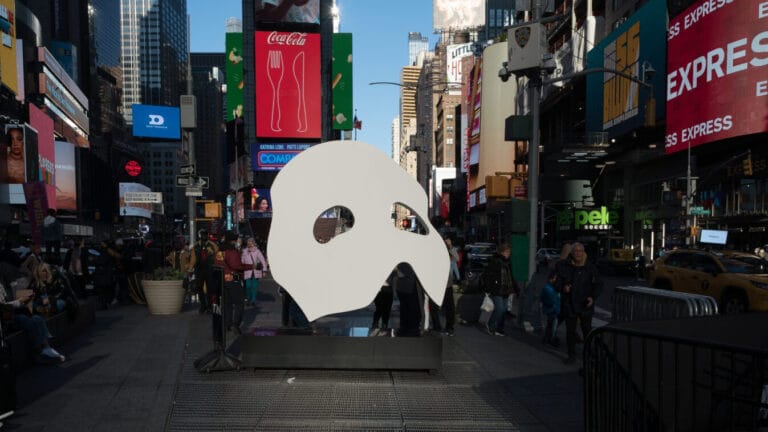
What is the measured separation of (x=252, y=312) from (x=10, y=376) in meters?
7.89

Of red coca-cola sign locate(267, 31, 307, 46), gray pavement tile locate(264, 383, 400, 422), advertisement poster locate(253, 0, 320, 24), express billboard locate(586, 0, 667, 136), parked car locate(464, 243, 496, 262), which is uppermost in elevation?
advertisement poster locate(253, 0, 320, 24)

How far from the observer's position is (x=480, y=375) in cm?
731

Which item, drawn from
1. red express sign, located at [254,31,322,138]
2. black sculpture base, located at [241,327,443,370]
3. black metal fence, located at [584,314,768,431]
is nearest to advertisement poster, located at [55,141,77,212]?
red express sign, located at [254,31,322,138]

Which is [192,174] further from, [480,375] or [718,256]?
[718,256]

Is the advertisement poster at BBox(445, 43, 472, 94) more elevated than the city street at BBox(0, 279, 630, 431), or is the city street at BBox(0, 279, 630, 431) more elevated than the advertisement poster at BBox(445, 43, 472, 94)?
the advertisement poster at BBox(445, 43, 472, 94)

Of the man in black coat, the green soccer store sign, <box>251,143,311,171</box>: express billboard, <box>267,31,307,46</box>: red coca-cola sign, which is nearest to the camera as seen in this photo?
the man in black coat

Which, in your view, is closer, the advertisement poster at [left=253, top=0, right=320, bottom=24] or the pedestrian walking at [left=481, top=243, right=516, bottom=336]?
the pedestrian walking at [left=481, top=243, right=516, bottom=336]

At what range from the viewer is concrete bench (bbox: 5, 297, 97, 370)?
6.89 meters

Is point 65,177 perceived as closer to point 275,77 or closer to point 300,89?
point 275,77

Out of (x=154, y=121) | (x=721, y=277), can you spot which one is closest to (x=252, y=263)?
(x=721, y=277)

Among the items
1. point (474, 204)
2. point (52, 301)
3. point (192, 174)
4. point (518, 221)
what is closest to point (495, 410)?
point (518, 221)

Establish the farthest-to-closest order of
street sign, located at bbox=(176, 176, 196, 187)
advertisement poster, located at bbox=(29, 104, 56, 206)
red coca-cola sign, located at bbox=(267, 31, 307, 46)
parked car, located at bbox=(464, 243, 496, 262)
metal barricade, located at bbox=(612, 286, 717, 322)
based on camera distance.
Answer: red coca-cola sign, located at bbox=(267, 31, 307, 46) → advertisement poster, located at bbox=(29, 104, 56, 206) → parked car, located at bbox=(464, 243, 496, 262) → street sign, located at bbox=(176, 176, 196, 187) → metal barricade, located at bbox=(612, 286, 717, 322)

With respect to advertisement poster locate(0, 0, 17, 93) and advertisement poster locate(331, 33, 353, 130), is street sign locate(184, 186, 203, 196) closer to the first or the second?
advertisement poster locate(0, 0, 17, 93)

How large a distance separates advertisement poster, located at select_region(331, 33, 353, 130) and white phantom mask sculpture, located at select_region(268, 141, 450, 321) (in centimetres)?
6238
